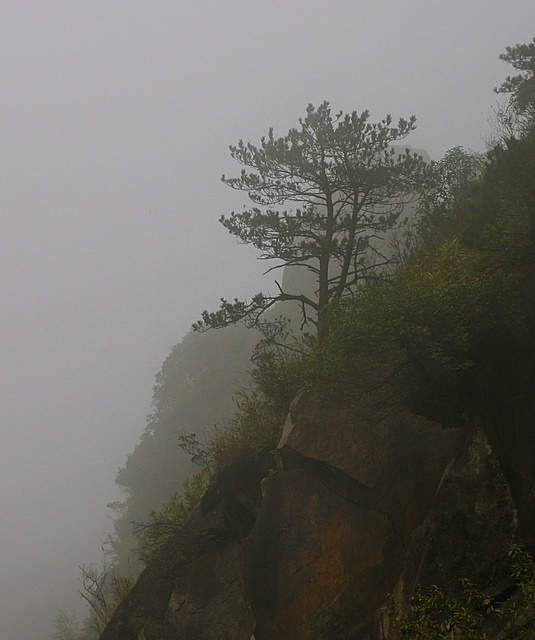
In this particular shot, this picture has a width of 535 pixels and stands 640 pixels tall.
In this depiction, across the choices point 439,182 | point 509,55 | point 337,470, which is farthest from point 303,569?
point 509,55

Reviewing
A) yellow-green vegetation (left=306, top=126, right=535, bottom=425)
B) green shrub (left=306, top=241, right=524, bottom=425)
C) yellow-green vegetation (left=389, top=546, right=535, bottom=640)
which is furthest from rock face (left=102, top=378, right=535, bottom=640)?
yellow-green vegetation (left=306, top=126, right=535, bottom=425)

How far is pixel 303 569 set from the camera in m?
9.13

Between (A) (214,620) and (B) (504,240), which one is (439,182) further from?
(A) (214,620)

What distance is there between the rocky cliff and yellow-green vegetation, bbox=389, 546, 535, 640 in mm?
347

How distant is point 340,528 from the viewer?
916 centimetres

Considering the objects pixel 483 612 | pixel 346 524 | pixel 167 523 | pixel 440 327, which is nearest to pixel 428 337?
pixel 440 327

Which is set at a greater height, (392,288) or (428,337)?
(392,288)

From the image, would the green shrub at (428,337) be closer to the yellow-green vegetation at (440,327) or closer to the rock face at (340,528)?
the yellow-green vegetation at (440,327)

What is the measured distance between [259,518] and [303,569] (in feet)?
4.24

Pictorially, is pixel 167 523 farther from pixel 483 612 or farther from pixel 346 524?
pixel 483 612

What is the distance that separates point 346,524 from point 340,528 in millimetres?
139

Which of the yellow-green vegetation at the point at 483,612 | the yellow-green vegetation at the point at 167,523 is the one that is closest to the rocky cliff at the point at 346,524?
the yellow-green vegetation at the point at 483,612

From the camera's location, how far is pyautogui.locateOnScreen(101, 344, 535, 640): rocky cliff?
22.4 ft

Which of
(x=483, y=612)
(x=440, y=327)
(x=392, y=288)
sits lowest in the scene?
(x=483, y=612)
